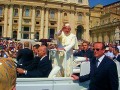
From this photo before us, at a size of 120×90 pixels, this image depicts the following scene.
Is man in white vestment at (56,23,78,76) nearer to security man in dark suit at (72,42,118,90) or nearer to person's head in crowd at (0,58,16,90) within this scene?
security man in dark suit at (72,42,118,90)

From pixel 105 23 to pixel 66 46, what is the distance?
204ft

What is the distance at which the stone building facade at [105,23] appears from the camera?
5591 cm

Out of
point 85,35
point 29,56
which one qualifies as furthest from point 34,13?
point 29,56

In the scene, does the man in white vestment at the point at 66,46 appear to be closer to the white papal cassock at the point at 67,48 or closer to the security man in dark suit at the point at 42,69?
the white papal cassock at the point at 67,48

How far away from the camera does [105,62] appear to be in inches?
182

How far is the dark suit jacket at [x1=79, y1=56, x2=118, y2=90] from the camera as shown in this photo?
15.0 ft

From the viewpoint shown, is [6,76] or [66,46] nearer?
[6,76]

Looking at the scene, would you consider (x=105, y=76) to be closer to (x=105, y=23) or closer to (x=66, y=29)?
(x=66, y=29)

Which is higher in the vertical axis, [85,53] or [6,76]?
[6,76]

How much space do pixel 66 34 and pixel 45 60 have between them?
1128 millimetres

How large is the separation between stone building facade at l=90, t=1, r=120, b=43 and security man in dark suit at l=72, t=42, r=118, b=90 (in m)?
42.3

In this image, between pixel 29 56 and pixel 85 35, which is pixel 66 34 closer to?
pixel 29 56

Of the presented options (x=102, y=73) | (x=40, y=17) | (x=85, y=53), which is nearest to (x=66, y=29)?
(x=102, y=73)

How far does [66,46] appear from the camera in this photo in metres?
6.96
